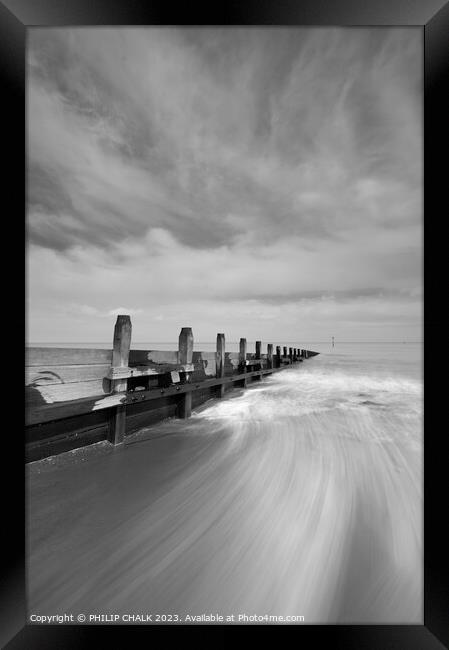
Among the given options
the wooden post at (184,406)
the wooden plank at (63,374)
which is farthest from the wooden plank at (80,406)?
the wooden post at (184,406)

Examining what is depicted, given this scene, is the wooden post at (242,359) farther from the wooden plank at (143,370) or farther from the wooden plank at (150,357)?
the wooden plank at (150,357)

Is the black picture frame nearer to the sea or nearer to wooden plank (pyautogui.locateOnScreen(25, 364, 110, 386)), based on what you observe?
the sea

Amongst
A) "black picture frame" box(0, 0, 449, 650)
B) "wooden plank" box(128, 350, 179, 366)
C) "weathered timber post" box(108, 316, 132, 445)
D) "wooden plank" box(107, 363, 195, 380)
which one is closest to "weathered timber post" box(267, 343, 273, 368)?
"wooden plank" box(107, 363, 195, 380)

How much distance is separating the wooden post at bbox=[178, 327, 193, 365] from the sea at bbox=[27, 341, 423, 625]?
153cm

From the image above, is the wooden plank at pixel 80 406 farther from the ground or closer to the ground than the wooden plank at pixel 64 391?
closer to the ground

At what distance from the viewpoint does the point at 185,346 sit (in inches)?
181

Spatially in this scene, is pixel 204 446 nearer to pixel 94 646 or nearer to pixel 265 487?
pixel 265 487

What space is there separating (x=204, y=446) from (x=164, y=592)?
1.90 metres
